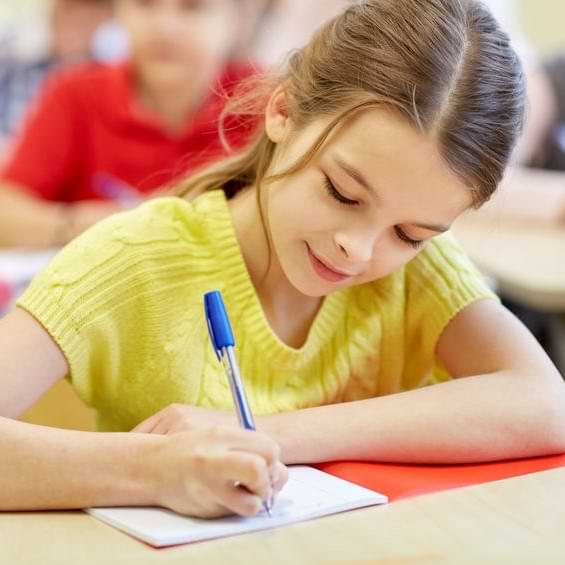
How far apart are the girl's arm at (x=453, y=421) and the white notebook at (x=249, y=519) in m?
0.07

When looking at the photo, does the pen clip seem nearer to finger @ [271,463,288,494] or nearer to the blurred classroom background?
finger @ [271,463,288,494]

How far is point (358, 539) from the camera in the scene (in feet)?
2.67

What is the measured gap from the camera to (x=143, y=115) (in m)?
2.50

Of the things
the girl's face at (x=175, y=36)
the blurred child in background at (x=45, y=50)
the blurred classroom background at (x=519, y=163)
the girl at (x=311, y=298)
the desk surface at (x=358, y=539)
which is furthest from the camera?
the blurred child in background at (x=45, y=50)

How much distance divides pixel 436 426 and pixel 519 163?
6.70 ft

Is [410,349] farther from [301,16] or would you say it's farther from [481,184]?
[301,16]

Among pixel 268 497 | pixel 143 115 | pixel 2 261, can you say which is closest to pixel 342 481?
pixel 268 497

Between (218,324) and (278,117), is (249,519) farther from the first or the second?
(278,117)

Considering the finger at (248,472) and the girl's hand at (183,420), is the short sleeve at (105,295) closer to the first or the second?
the girl's hand at (183,420)

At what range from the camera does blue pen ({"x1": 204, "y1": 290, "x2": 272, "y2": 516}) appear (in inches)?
35.6

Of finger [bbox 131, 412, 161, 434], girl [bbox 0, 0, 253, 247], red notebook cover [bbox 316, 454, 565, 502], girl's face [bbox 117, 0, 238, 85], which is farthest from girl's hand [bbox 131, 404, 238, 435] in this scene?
girl's face [bbox 117, 0, 238, 85]

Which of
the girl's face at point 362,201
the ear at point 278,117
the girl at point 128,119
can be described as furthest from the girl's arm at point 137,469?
the girl at point 128,119

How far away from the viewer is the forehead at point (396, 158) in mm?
959

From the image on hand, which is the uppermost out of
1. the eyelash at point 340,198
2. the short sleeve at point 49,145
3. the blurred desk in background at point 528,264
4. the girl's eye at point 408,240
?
the eyelash at point 340,198
